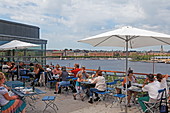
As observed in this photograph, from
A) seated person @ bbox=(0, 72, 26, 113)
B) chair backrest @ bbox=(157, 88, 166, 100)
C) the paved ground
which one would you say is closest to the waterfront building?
the paved ground

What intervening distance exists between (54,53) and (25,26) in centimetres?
859

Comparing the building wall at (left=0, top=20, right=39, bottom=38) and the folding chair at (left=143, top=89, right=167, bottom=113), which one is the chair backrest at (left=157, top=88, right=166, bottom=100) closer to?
the folding chair at (left=143, top=89, right=167, bottom=113)

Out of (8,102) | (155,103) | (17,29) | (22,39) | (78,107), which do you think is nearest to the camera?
(8,102)

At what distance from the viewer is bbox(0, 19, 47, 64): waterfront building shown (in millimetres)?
13484

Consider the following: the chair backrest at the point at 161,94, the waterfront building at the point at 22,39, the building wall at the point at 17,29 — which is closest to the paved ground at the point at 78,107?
the chair backrest at the point at 161,94

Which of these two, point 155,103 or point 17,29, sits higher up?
point 17,29

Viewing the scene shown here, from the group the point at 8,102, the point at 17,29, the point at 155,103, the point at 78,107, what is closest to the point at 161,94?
the point at 155,103

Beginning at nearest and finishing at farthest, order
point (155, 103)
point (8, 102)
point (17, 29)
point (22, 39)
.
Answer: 1. point (8, 102)
2. point (155, 103)
3. point (22, 39)
4. point (17, 29)

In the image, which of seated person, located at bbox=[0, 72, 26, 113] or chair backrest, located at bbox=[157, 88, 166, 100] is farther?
chair backrest, located at bbox=[157, 88, 166, 100]

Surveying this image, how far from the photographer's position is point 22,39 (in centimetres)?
1441

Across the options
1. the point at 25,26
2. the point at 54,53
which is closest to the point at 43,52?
the point at 54,53

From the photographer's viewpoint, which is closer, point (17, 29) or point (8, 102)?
point (8, 102)

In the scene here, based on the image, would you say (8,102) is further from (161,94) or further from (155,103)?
(161,94)

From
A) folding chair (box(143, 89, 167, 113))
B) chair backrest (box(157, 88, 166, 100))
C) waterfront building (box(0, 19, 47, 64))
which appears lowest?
folding chair (box(143, 89, 167, 113))
